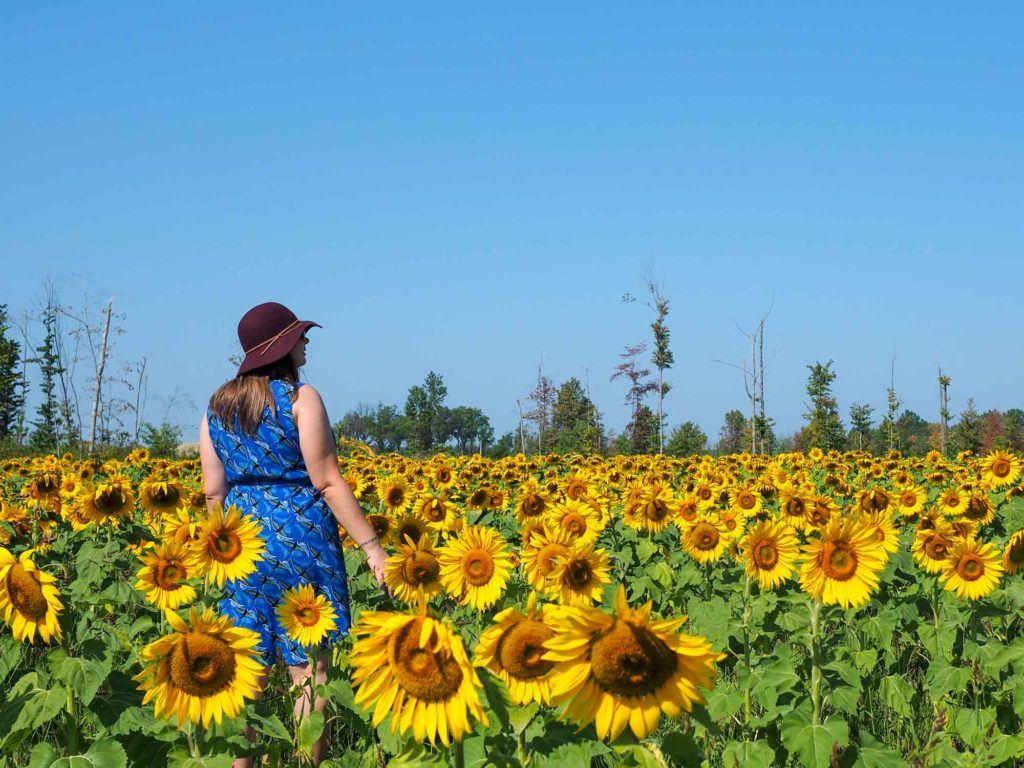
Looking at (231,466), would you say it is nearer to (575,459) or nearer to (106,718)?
(106,718)

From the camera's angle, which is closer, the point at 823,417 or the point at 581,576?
the point at 581,576

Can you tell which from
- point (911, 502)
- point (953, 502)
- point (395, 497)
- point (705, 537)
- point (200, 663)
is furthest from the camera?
→ point (911, 502)

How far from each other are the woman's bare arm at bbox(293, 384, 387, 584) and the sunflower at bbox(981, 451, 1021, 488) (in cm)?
886

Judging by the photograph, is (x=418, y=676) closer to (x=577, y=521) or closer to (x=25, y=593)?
(x=25, y=593)

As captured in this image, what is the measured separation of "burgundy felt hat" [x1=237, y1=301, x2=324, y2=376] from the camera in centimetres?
→ 455

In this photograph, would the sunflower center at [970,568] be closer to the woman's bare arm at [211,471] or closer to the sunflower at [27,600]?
the woman's bare arm at [211,471]

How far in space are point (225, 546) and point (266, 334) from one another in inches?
41.5

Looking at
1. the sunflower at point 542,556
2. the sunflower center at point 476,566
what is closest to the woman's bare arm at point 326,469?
the sunflower center at point 476,566

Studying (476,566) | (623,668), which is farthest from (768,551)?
(623,668)

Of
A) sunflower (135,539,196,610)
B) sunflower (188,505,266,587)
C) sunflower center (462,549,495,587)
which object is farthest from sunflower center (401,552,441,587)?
sunflower (135,539,196,610)

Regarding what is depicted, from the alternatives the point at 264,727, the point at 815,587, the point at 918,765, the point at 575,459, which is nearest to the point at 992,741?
the point at 918,765

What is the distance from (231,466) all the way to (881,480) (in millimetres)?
11192

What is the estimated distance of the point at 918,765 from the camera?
4.93 m

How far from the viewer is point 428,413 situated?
→ 97688 mm
